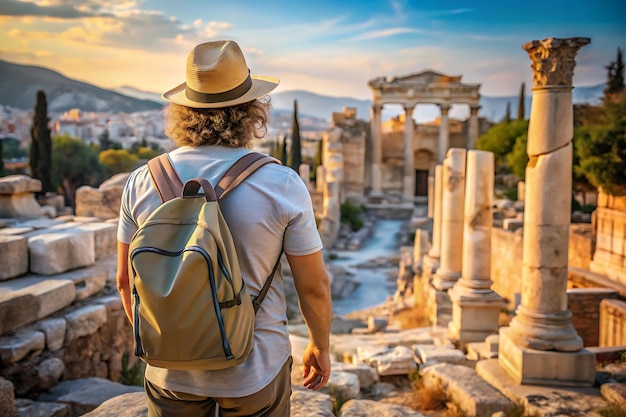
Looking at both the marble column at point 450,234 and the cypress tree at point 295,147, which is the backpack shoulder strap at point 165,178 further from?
the cypress tree at point 295,147

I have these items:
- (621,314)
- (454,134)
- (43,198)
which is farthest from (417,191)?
(621,314)

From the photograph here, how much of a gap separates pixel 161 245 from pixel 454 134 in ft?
129

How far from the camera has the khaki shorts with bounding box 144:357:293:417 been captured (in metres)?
2.27

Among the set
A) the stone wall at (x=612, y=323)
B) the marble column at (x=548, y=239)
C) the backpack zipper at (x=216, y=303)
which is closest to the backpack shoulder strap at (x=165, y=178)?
the backpack zipper at (x=216, y=303)

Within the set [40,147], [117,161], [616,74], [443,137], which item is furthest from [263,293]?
[117,161]

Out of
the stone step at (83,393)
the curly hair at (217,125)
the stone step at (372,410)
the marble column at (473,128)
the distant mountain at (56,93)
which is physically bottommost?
the stone step at (83,393)

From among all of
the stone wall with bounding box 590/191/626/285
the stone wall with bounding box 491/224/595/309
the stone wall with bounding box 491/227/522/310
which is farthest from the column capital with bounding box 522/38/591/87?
the stone wall with bounding box 491/227/522/310

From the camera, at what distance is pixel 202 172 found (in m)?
2.31

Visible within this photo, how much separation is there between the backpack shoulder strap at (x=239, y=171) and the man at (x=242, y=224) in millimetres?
25

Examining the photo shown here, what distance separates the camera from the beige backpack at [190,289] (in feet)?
6.56

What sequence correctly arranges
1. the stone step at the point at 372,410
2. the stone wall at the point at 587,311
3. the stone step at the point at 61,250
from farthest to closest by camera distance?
the stone wall at the point at 587,311
the stone step at the point at 61,250
the stone step at the point at 372,410

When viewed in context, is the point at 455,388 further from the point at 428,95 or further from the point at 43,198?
the point at 428,95

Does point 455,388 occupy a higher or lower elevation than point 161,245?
lower

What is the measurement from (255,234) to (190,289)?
1.24ft
